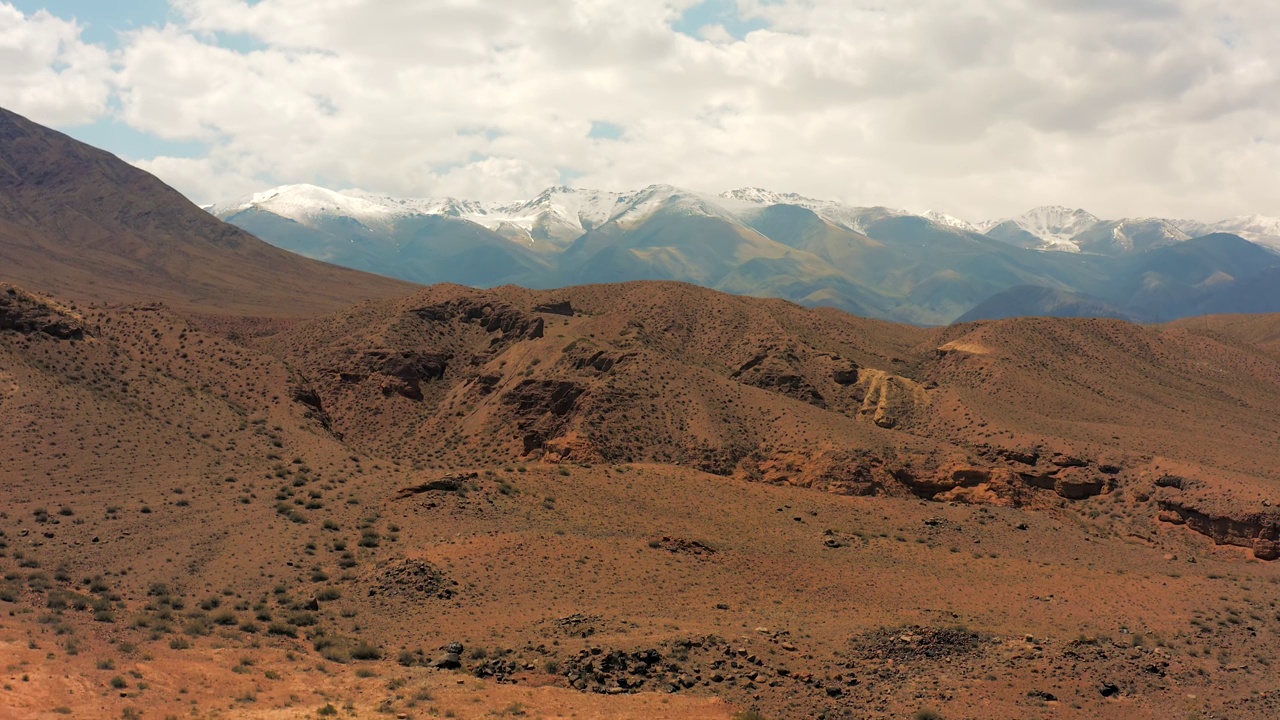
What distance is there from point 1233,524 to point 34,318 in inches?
2701

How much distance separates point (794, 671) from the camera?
32406mm

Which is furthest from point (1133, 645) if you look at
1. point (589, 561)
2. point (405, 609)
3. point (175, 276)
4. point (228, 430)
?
point (175, 276)

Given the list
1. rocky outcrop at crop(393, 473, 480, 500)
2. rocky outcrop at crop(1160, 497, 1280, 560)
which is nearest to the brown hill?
rocky outcrop at crop(393, 473, 480, 500)

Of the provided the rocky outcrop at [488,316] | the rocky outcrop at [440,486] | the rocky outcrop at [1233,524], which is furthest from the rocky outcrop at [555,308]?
the rocky outcrop at [1233,524]

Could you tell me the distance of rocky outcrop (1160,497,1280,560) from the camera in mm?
58250

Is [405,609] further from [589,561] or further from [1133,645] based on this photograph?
[1133,645]

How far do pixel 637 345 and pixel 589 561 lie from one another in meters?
35.2

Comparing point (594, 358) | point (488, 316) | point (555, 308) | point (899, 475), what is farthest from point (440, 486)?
point (555, 308)

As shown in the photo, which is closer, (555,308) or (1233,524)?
(1233,524)

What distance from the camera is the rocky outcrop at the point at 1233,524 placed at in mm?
58250

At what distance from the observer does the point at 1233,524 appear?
5988 centimetres

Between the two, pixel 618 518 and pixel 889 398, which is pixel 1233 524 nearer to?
pixel 889 398

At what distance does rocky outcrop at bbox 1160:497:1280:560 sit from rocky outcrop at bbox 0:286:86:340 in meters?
64.9

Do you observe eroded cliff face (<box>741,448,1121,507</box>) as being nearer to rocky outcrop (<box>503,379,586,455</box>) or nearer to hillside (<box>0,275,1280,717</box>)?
hillside (<box>0,275,1280,717</box>)
